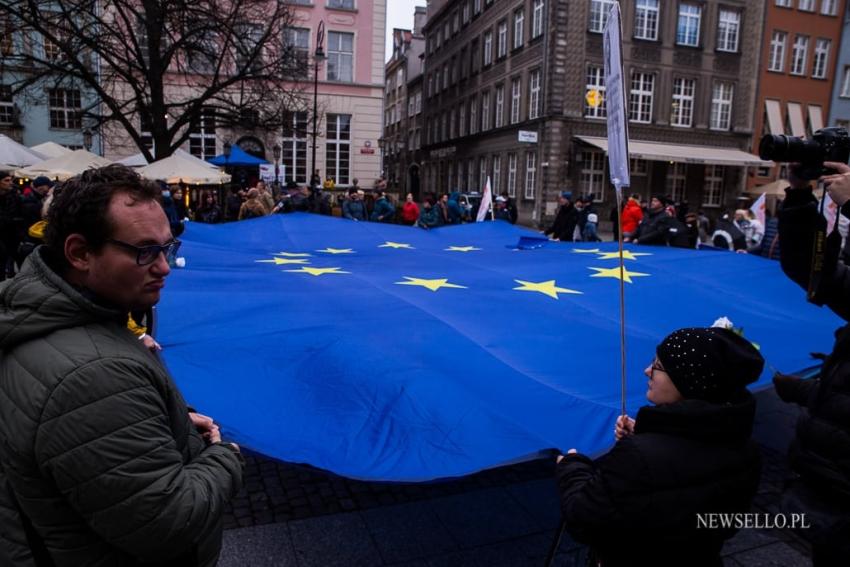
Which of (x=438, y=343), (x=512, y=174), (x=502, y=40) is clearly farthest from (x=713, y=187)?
(x=438, y=343)

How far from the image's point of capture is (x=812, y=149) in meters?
2.38

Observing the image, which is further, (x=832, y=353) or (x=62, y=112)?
(x=62, y=112)

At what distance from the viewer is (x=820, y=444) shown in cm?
236

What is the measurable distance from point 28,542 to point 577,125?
29.0 metres

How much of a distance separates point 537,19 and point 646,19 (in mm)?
5084

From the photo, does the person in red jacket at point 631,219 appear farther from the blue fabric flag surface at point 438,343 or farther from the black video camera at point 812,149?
the black video camera at point 812,149

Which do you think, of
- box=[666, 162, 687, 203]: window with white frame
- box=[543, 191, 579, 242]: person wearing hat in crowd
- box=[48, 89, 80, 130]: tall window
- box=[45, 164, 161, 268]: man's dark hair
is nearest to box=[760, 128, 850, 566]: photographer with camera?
box=[45, 164, 161, 268]: man's dark hair

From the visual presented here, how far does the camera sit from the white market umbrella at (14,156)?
55.0ft

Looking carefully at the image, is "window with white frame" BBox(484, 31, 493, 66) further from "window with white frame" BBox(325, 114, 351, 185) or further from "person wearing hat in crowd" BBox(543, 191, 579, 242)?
"person wearing hat in crowd" BBox(543, 191, 579, 242)

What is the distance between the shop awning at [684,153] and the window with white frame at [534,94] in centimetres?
286

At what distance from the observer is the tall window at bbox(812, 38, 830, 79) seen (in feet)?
109

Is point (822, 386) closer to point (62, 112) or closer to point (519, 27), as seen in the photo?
point (519, 27)

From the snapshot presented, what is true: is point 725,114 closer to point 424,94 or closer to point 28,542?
point 424,94

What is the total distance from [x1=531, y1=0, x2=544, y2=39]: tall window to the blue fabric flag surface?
24.7 metres
